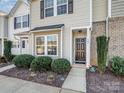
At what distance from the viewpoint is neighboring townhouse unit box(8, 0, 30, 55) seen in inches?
635

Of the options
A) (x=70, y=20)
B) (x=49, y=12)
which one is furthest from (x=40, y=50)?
(x=70, y=20)

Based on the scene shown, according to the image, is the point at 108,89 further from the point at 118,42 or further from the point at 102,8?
the point at 102,8

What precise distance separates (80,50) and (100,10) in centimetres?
374

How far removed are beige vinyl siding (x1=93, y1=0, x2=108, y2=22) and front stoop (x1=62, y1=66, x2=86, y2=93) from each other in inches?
174

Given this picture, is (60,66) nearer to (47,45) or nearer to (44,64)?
(44,64)

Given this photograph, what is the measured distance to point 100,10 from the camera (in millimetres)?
9852

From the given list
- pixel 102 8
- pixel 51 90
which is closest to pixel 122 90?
pixel 51 90

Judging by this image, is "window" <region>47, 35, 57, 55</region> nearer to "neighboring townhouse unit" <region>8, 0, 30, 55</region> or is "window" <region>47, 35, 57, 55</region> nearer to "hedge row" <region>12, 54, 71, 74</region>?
"hedge row" <region>12, 54, 71, 74</region>

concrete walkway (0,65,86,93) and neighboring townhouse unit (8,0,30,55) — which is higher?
neighboring townhouse unit (8,0,30,55)

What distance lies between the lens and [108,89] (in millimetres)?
6180

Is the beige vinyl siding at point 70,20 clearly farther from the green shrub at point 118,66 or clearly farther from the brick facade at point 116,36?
the green shrub at point 118,66

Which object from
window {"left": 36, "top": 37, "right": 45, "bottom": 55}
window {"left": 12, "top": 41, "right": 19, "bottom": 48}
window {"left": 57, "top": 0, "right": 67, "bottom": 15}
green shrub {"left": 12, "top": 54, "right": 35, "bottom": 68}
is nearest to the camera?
green shrub {"left": 12, "top": 54, "right": 35, "bottom": 68}

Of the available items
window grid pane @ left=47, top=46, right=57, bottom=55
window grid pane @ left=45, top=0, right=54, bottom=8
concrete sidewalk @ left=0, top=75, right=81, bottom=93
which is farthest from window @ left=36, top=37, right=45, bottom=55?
concrete sidewalk @ left=0, top=75, right=81, bottom=93

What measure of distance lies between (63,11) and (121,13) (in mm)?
4632
